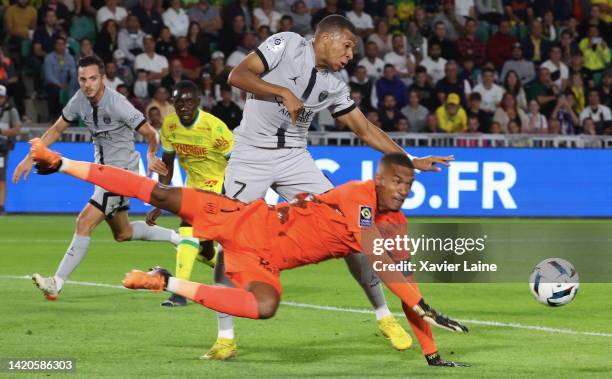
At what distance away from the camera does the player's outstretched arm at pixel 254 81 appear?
Answer: 27.7 feet

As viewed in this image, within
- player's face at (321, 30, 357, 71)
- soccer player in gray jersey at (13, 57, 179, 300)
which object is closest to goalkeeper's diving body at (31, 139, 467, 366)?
player's face at (321, 30, 357, 71)

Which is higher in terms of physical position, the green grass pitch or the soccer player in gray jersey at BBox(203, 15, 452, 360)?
the soccer player in gray jersey at BBox(203, 15, 452, 360)

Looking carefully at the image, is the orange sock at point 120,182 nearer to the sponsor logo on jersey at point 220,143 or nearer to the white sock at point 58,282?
the white sock at point 58,282

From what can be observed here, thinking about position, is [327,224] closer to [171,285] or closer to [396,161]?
[396,161]

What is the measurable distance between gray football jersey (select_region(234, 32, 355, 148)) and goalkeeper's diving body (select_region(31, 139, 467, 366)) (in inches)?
49.3

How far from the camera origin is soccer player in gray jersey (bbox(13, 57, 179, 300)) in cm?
1179

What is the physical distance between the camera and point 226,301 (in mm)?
7445

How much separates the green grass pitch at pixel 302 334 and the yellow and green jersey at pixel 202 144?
1.25m

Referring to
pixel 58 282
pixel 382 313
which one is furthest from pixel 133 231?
pixel 382 313

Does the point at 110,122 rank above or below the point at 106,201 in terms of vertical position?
above

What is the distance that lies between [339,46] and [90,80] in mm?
3568

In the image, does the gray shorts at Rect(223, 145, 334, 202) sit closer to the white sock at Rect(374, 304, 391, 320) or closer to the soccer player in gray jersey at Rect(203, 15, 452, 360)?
the soccer player in gray jersey at Rect(203, 15, 452, 360)

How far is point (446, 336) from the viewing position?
9.69 m

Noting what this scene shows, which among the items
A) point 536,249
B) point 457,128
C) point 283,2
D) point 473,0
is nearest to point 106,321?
point 536,249
